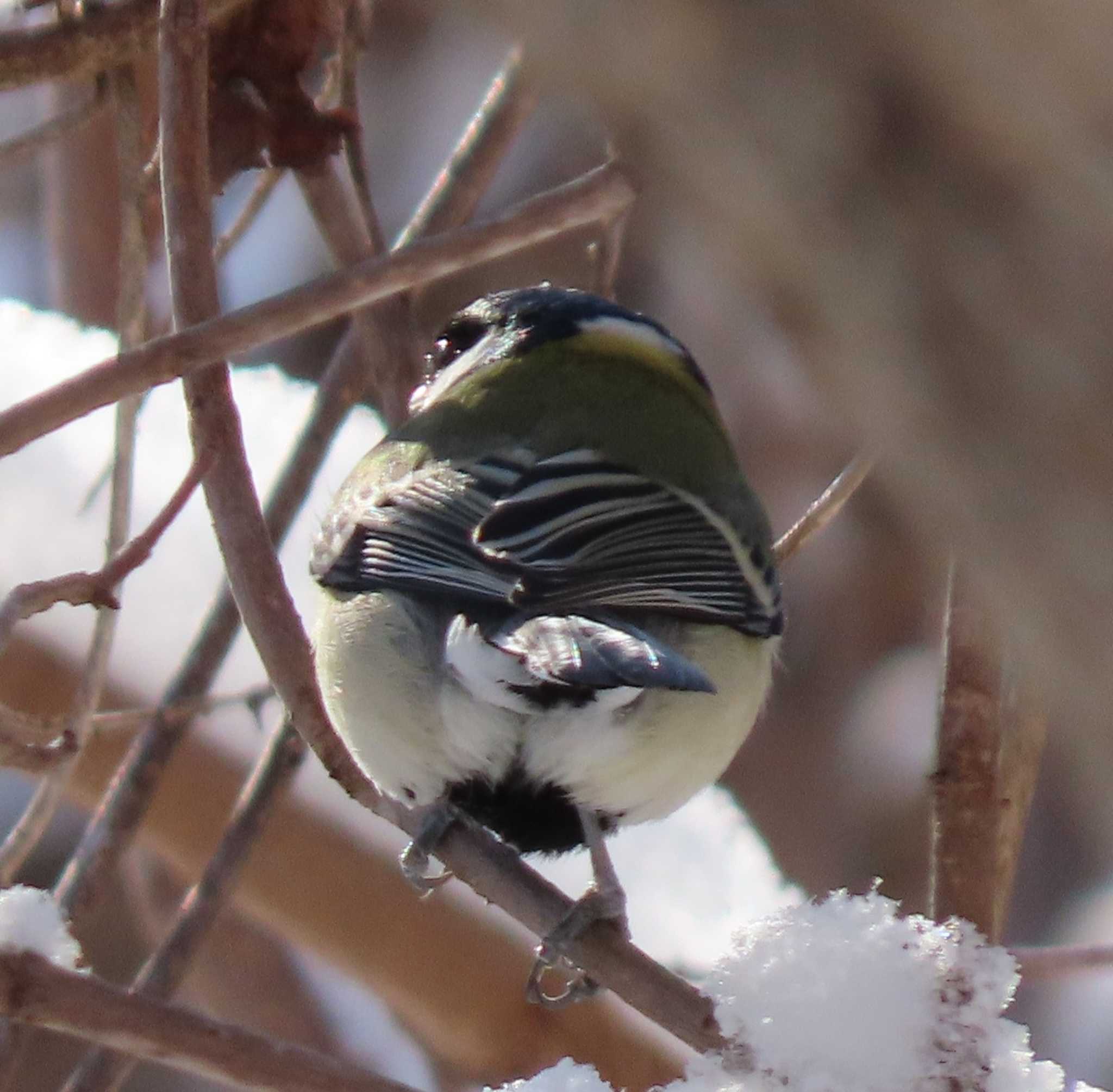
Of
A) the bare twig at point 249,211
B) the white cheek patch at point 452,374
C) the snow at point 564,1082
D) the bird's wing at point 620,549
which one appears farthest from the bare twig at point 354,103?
the snow at point 564,1082

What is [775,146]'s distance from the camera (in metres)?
0.31

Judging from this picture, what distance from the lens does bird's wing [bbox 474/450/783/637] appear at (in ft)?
4.37

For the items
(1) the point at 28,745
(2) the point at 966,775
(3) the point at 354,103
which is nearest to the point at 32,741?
(1) the point at 28,745

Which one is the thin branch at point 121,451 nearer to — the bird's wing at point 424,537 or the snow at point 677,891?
the bird's wing at point 424,537

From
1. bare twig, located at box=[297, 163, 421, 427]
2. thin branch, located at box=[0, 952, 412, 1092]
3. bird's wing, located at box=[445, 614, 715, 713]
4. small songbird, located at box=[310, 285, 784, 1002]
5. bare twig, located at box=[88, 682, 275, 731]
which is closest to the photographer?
thin branch, located at box=[0, 952, 412, 1092]

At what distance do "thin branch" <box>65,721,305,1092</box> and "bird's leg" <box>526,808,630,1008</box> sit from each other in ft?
1.09

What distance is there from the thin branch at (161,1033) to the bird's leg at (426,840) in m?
0.52

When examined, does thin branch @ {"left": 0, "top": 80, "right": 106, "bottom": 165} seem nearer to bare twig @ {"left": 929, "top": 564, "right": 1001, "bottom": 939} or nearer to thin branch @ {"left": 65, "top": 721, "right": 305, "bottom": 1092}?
thin branch @ {"left": 65, "top": 721, "right": 305, "bottom": 1092}

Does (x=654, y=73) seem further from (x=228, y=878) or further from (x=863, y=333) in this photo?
(x=228, y=878)

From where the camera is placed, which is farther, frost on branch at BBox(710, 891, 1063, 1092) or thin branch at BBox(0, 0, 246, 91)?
thin branch at BBox(0, 0, 246, 91)

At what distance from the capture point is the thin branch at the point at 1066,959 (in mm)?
1150

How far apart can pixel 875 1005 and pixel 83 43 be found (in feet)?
3.79

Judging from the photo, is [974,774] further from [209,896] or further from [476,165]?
[476,165]

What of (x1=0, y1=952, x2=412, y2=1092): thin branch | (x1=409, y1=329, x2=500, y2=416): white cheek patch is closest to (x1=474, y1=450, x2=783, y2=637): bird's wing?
(x1=409, y1=329, x2=500, y2=416): white cheek patch
